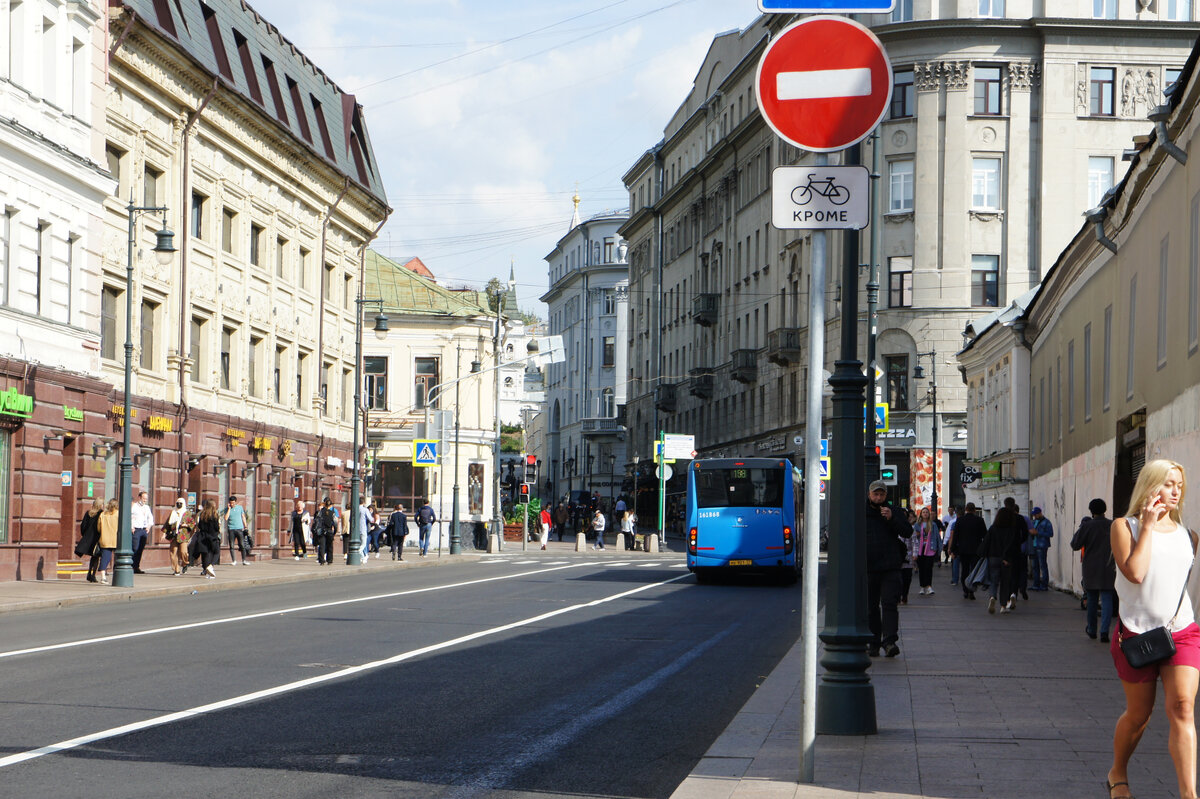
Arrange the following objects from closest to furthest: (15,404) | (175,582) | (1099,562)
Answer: (1099,562), (15,404), (175,582)

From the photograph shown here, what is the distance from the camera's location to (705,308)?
280 feet

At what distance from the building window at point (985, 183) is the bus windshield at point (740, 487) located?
1047 inches

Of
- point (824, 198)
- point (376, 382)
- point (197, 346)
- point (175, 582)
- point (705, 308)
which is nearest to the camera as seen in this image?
point (824, 198)

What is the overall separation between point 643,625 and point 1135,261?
9.22m

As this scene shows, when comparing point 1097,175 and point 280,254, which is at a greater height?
point 1097,175

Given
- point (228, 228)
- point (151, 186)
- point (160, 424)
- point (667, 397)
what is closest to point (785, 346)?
point (667, 397)

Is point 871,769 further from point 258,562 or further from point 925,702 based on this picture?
point 258,562

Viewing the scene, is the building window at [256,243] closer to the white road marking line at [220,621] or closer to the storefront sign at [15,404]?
the white road marking line at [220,621]

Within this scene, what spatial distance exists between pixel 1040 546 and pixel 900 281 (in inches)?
1154

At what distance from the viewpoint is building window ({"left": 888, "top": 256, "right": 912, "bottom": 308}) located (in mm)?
60938

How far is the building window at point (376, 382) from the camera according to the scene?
70.4 metres

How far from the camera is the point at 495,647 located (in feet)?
55.1

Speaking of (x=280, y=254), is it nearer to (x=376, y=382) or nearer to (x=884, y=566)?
(x=376, y=382)

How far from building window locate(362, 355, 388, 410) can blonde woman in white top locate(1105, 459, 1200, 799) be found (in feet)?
210
